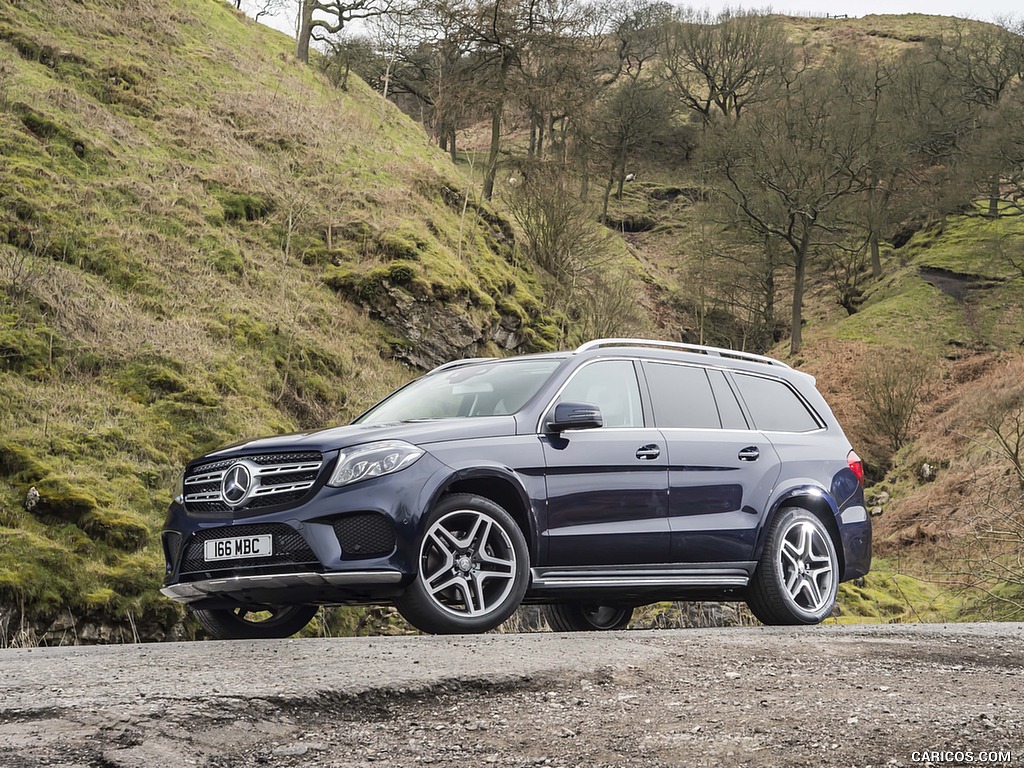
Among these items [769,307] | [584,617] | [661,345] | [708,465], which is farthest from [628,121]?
[708,465]

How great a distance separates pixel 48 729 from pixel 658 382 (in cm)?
525

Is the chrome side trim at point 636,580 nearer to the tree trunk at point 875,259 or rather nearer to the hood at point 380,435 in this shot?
the hood at point 380,435

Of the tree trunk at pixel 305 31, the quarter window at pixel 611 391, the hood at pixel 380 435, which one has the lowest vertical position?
the hood at pixel 380 435

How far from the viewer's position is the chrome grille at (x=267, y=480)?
624 cm

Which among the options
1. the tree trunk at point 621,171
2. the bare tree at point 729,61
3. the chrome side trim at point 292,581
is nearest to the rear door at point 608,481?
the chrome side trim at point 292,581

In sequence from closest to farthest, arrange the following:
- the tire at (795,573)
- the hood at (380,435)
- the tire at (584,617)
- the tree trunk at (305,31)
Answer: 1. the hood at (380,435)
2. the tire at (795,573)
3. the tire at (584,617)
4. the tree trunk at (305,31)

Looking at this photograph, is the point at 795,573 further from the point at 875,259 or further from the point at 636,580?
the point at 875,259

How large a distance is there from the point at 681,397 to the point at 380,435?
2.62 m

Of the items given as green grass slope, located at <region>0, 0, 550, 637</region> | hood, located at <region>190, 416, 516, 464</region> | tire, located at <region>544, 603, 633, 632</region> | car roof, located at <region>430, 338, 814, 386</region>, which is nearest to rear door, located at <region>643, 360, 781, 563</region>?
car roof, located at <region>430, 338, 814, 386</region>

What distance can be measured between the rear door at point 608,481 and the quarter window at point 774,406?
1255 millimetres

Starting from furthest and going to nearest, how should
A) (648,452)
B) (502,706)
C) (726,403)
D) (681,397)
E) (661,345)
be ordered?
(726,403)
(661,345)
(681,397)
(648,452)
(502,706)

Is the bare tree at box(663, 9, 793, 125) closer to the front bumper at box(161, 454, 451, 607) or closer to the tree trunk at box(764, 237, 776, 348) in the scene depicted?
the tree trunk at box(764, 237, 776, 348)

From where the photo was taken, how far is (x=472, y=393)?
7.53 meters

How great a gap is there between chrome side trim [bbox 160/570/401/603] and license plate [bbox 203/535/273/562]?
0.42ft
